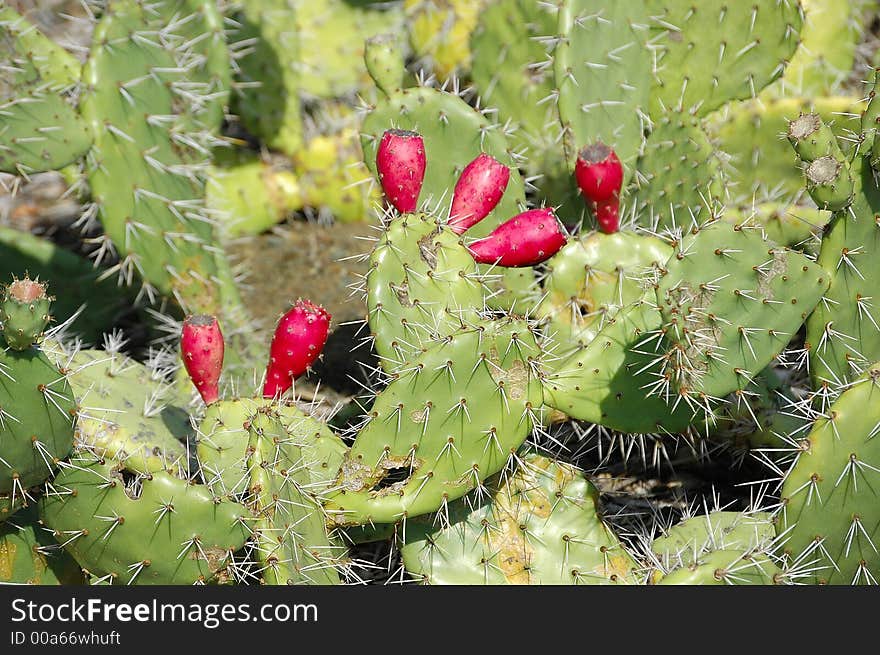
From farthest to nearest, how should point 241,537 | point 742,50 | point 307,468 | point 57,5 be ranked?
point 57,5 < point 742,50 < point 307,468 < point 241,537

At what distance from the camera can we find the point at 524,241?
97.8 inches

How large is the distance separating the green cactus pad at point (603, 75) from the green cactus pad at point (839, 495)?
1204 millimetres

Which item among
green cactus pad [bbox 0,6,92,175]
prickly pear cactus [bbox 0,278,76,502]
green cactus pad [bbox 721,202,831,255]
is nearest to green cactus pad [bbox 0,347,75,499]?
prickly pear cactus [bbox 0,278,76,502]

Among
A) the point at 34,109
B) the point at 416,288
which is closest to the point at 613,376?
the point at 416,288

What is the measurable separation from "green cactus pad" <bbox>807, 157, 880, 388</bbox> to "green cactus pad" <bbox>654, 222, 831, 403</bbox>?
4.6 inches

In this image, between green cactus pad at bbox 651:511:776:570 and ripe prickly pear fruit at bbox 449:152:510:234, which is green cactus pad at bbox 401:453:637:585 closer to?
green cactus pad at bbox 651:511:776:570

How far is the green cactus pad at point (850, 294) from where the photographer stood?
94.9 inches

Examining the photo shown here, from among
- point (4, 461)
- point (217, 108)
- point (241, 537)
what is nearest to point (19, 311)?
point (4, 461)

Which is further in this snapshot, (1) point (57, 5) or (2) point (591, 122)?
(1) point (57, 5)

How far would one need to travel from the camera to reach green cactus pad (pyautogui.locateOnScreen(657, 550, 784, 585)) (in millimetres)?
2193

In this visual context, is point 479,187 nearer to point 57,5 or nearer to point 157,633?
point 157,633

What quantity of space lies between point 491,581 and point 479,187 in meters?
0.86

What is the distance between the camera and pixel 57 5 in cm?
519

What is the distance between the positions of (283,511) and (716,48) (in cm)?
200
